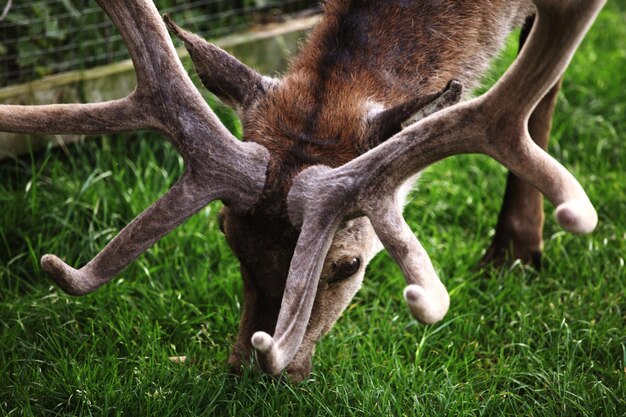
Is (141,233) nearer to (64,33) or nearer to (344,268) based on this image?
(344,268)

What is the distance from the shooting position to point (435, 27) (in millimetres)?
3561

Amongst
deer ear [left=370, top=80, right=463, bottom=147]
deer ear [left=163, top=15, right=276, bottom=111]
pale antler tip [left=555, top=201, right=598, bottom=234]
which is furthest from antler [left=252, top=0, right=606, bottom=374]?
deer ear [left=163, top=15, right=276, bottom=111]

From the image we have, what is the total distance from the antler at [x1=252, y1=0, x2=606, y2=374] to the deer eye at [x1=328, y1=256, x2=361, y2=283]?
1.01ft

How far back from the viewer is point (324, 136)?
10.3 feet

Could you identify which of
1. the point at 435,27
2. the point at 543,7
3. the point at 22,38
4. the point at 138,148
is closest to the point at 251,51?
the point at 138,148

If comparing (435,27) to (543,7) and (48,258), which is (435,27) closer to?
(543,7)

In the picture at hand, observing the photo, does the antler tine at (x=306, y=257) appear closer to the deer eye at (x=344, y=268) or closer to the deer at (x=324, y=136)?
the deer at (x=324, y=136)

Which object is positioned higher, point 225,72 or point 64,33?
point 225,72

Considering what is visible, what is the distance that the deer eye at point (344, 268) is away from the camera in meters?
3.27

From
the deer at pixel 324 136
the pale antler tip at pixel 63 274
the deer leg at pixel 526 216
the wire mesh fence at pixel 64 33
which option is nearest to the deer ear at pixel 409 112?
the deer at pixel 324 136

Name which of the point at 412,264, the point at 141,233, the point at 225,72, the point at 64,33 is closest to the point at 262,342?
the point at 412,264

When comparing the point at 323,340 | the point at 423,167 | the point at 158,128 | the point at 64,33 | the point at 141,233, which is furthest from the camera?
the point at 64,33

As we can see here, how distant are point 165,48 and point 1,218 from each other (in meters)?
1.84

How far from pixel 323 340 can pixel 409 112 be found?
119 cm
